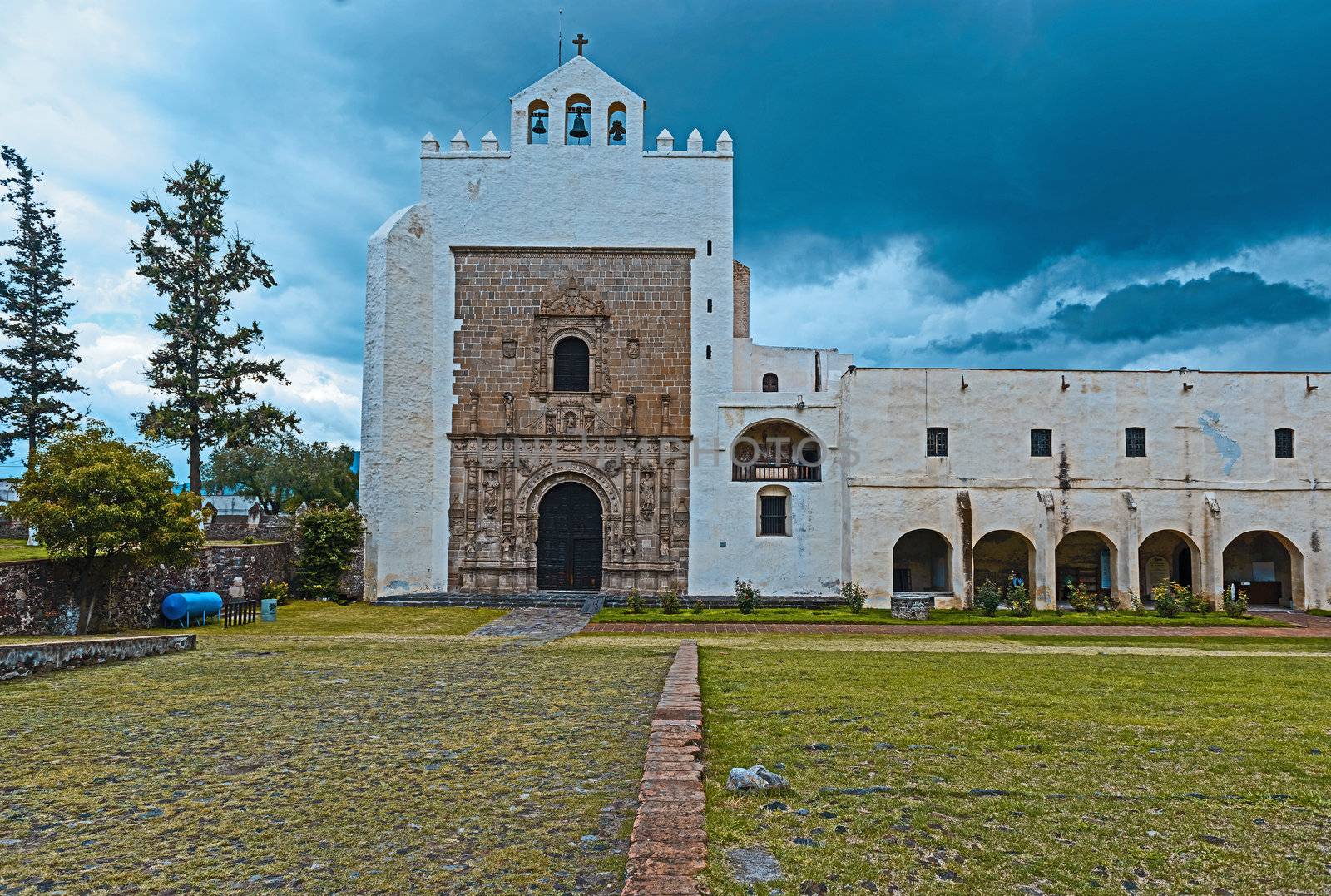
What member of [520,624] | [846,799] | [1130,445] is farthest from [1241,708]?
[1130,445]

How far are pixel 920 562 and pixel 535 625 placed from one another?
13277 mm

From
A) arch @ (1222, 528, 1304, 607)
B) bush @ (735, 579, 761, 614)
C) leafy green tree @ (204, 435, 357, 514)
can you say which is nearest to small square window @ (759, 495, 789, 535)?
bush @ (735, 579, 761, 614)

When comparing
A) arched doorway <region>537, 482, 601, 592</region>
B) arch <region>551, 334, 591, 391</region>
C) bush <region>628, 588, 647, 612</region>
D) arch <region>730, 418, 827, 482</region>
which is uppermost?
arch <region>551, 334, 591, 391</region>

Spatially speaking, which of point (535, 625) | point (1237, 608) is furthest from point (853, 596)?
point (1237, 608)

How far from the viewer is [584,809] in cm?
439

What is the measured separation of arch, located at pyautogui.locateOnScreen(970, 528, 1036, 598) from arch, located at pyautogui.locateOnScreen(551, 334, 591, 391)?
517 inches

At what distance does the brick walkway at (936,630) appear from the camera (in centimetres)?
1712

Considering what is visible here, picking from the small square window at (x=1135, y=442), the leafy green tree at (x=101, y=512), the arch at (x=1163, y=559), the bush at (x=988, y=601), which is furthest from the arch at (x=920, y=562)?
the leafy green tree at (x=101, y=512)

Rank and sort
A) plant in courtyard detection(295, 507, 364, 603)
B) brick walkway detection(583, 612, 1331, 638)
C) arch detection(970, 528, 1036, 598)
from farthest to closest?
arch detection(970, 528, 1036, 598) < plant in courtyard detection(295, 507, 364, 603) < brick walkway detection(583, 612, 1331, 638)

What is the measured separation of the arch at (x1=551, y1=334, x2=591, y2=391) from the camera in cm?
2505

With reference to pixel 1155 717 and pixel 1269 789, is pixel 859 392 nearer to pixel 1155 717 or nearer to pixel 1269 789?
pixel 1155 717

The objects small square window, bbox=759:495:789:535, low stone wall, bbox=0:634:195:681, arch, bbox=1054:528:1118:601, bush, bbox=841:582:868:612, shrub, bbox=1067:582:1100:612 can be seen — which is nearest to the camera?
low stone wall, bbox=0:634:195:681

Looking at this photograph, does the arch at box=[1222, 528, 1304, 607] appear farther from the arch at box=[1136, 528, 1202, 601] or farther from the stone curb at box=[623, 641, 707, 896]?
the stone curb at box=[623, 641, 707, 896]

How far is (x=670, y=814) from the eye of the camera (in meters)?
4.03
